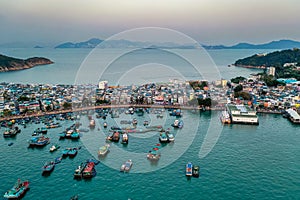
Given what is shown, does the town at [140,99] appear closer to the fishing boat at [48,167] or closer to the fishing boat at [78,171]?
the fishing boat at [48,167]

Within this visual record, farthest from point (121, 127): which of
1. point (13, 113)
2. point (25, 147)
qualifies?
point (13, 113)

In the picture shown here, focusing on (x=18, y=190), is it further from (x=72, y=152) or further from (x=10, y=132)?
(x=10, y=132)

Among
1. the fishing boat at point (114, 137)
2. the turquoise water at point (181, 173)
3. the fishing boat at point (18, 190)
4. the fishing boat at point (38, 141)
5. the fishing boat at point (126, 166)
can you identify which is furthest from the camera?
the fishing boat at point (114, 137)

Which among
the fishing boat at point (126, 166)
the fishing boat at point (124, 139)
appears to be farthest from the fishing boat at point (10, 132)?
the fishing boat at point (126, 166)

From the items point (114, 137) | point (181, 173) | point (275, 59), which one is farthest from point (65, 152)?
point (275, 59)

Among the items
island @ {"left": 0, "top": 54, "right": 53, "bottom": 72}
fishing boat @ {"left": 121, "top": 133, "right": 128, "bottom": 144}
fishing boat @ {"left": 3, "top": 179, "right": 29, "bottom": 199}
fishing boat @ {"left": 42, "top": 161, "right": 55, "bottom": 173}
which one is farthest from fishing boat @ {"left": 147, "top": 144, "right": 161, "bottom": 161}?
island @ {"left": 0, "top": 54, "right": 53, "bottom": 72}

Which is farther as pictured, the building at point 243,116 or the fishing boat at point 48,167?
the building at point 243,116
